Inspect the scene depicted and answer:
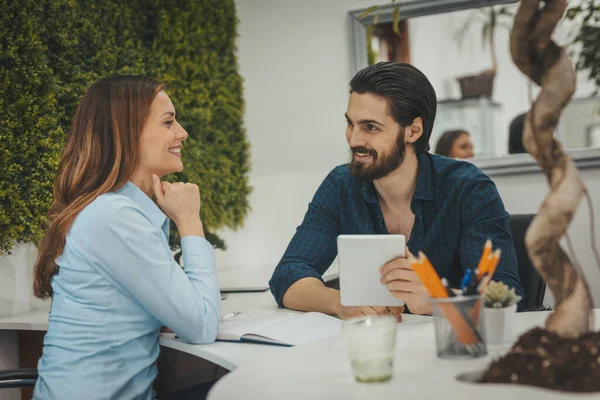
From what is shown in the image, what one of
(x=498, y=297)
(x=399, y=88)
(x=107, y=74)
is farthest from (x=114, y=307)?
(x=107, y=74)

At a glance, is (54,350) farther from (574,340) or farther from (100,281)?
(574,340)

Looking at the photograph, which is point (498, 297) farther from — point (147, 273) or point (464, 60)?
point (464, 60)

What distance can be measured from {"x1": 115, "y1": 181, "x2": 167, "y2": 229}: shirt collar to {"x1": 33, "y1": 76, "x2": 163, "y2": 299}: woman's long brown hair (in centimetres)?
2

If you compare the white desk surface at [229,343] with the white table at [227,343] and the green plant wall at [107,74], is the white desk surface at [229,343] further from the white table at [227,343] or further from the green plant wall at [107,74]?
the green plant wall at [107,74]

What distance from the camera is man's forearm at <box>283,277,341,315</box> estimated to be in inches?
70.7

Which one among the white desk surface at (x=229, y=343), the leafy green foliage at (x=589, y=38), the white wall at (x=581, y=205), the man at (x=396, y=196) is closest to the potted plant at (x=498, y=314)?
the white desk surface at (x=229, y=343)

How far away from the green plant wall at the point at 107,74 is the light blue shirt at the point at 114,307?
808 millimetres

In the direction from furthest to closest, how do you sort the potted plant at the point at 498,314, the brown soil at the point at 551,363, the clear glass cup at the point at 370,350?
the potted plant at the point at 498,314 → the clear glass cup at the point at 370,350 → the brown soil at the point at 551,363

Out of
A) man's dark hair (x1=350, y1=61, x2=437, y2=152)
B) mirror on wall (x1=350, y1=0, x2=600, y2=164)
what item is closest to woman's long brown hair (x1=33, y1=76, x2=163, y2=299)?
man's dark hair (x1=350, y1=61, x2=437, y2=152)

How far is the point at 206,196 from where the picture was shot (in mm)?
3328

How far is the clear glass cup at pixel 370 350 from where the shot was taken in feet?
3.18

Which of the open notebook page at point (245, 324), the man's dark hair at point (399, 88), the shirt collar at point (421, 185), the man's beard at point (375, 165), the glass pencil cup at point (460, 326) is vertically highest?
the man's dark hair at point (399, 88)

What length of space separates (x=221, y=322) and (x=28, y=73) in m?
1.13

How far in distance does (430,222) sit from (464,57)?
1681 mm
